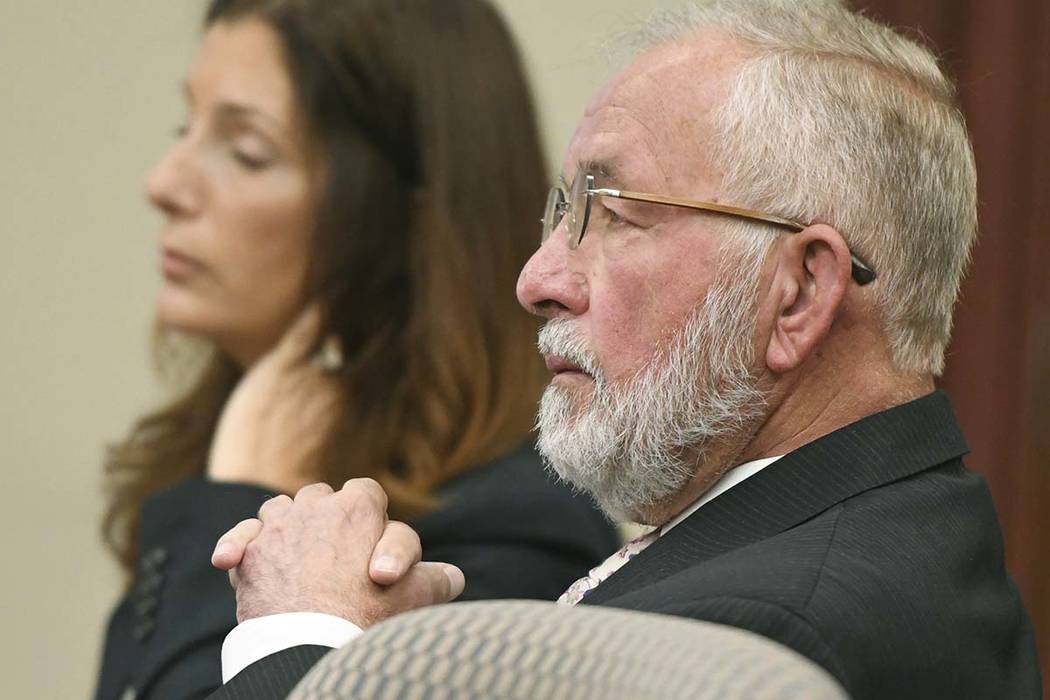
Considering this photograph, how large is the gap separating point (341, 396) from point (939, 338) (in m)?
Result: 1.26

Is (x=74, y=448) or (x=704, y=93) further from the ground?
(x=704, y=93)

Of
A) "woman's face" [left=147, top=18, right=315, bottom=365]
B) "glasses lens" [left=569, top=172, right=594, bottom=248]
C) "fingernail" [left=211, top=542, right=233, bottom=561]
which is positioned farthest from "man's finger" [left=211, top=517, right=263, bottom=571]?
"woman's face" [left=147, top=18, right=315, bottom=365]

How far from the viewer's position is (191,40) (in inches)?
166

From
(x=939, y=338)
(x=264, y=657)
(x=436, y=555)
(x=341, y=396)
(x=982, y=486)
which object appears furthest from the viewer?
(x=341, y=396)

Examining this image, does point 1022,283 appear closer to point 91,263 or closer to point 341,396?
point 341,396

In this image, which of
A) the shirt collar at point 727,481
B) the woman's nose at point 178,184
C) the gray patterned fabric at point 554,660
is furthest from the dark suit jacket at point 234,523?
the gray patterned fabric at point 554,660

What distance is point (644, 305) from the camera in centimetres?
172

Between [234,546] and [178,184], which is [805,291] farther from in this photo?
[178,184]

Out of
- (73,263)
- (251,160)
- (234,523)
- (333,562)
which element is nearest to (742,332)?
(333,562)

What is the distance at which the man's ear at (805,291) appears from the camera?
165 centimetres

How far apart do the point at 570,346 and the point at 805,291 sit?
0.24 metres

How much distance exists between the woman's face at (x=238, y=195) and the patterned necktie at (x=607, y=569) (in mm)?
1250

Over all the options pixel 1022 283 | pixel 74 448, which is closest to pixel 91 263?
pixel 74 448

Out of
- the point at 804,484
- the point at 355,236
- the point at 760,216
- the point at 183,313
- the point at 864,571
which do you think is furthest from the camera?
the point at 183,313
